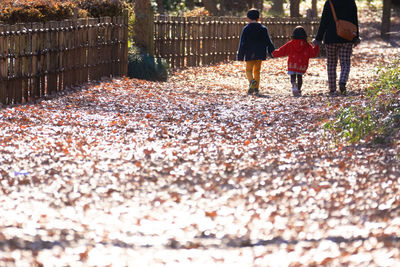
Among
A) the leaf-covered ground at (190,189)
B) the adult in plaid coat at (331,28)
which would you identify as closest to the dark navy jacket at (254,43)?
the adult in plaid coat at (331,28)

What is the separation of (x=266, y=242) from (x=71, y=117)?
18.8 feet

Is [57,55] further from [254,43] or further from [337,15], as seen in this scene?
[337,15]

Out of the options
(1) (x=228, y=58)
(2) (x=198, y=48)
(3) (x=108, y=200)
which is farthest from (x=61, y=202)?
(1) (x=228, y=58)

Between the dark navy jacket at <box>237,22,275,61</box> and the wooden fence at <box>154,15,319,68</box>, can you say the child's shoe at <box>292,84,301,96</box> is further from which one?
the wooden fence at <box>154,15,319,68</box>

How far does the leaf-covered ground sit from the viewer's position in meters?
4.93

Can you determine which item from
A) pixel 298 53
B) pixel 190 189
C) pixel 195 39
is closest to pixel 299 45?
pixel 298 53

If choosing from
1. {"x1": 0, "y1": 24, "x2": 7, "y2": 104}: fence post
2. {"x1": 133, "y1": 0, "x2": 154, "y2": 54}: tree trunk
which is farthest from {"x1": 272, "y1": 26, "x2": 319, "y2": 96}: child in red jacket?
{"x1": 0, "y1": 24, "x2": 7, "y2": 104}: fence post

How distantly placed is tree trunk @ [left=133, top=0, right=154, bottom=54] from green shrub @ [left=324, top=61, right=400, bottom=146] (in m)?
8.40

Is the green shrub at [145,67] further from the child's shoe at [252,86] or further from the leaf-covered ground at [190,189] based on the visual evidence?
the leaf-covered ground at [190,189]

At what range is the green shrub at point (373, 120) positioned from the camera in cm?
835

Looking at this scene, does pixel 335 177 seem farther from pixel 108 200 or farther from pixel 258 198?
pixel 108 200

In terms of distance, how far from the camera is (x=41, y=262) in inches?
180

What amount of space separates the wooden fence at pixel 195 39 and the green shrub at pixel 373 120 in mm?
9135

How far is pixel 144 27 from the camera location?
679 inches
